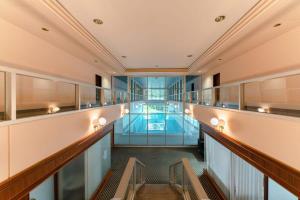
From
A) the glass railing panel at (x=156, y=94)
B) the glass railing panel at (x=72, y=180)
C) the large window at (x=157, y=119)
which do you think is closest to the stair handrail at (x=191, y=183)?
the glass railing panel at (x=72, y=180)

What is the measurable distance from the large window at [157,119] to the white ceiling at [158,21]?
18.5 feet

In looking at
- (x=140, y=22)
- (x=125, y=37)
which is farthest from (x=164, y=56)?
(x=140, y=22)

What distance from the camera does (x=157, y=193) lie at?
167 inches

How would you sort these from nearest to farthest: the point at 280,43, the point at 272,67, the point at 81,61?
the point at 280,43
the point at 272,67
the point at 81,61

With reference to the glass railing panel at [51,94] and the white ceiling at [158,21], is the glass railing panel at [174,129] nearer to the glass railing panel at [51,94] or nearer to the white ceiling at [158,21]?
the white ceiling at [158,21]

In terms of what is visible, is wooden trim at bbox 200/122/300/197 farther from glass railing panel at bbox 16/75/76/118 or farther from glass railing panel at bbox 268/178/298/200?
glass railing panel at bbox 16/75/76/118

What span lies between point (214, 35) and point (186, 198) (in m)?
4.16

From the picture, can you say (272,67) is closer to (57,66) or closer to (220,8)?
(220,8)

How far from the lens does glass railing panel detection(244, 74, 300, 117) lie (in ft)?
8.10

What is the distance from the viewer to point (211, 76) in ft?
23.7

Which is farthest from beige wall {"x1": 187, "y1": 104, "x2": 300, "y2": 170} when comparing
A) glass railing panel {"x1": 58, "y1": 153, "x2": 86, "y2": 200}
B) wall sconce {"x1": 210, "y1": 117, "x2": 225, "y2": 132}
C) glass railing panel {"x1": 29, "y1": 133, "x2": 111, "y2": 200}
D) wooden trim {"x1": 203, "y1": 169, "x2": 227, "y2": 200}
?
glass railing panel {"x1": 58, "y1": 153, "x2": 86, "y2": 200}

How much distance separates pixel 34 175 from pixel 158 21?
330 cm

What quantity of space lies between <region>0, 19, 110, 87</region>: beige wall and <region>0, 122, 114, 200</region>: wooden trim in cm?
209

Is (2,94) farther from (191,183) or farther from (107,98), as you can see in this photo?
(107,98)
